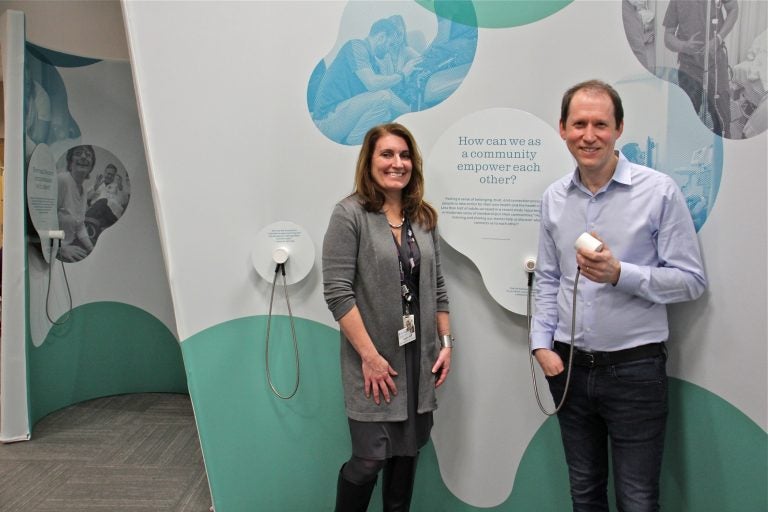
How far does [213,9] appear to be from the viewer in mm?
1774

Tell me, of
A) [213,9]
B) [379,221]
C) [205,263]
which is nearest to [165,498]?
[205,263]

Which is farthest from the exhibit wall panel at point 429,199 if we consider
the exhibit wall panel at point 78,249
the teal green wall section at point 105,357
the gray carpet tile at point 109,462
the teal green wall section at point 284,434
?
the teal green wall section at point 105,357

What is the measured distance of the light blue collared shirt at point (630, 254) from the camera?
4.39ft

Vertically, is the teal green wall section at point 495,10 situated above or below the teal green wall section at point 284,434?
above

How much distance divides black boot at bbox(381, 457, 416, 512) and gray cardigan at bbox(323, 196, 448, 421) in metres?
0.21

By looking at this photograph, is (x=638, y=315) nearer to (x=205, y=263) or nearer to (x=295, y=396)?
(x=295, y=396)

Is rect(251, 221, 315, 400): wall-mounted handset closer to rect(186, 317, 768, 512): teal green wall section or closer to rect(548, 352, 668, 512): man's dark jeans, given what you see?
rect(186, 317, 768, 512): teal green wall section

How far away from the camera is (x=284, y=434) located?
1948mm

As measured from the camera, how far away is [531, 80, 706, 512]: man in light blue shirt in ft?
4.35

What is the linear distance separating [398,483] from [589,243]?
96 cm

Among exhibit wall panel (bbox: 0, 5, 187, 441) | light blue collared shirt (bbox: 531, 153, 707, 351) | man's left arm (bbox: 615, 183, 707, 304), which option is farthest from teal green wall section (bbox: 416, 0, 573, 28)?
exhibit wall panel (bbox: 0, 5, 187, 441)

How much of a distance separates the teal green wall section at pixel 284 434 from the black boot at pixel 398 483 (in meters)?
0.26

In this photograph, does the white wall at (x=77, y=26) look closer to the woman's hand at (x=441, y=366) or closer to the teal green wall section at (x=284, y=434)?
the teal green wall section at (x=284, y=434)

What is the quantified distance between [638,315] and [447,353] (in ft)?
1.85
